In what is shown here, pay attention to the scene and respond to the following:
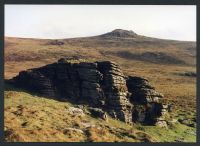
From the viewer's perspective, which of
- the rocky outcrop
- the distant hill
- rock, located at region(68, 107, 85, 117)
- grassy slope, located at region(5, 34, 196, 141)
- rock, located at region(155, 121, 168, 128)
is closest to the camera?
rock, located at region(68, 107, 85, 117)

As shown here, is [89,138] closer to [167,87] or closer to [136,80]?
[136,80]

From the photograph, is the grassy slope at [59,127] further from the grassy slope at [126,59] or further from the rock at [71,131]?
the grassy slope at [126,59]

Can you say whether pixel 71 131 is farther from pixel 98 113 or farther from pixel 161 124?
pixel 161 124

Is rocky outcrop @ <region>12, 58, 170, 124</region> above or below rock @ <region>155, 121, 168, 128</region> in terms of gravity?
above

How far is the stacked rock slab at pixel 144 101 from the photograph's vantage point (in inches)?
1704

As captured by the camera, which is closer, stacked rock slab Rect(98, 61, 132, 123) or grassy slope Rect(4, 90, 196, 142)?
grassy slope Rect(4, 90, 196, 142)

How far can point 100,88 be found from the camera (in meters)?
42.5

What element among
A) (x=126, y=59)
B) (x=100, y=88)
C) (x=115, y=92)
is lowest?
(x=126, y=59)

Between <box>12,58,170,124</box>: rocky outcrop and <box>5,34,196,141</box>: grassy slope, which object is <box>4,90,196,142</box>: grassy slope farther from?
<box>5,34,196,141</box>: grassy slope

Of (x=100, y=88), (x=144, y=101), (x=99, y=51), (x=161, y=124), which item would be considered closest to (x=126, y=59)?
(x=99, y=51)

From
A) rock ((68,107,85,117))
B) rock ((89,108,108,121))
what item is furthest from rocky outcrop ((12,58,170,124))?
rock ((68,107,85,117))

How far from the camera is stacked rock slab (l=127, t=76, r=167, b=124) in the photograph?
4328 cm

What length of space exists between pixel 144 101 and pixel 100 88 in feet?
16.9

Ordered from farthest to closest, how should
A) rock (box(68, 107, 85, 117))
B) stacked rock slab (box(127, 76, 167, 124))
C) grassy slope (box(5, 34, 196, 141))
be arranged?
grassy slope (box(5, 34, 196, 141)), stacked rock slab (box(127, 76, 167, 124)), rock (box(68, 107, 85, 117))
